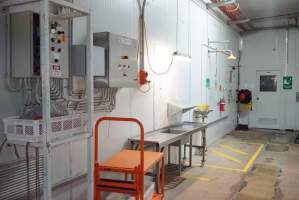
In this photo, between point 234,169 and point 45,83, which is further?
point 234,169

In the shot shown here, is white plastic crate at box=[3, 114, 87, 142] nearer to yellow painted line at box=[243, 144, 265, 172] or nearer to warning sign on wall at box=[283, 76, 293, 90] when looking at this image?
yellow painted line at box=[243, 144, 265, 172]

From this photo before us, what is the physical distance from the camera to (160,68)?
4590 millimetres

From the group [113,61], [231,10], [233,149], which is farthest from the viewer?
[231,10]

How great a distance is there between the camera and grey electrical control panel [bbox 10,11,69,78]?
6.93 feet

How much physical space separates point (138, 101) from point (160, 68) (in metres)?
0.89

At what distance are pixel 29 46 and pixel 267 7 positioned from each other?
676cm

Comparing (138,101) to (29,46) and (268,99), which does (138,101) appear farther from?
(268,99)

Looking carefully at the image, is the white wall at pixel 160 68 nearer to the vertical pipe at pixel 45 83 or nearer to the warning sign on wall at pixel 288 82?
the vertical pipe at pixel 45 83

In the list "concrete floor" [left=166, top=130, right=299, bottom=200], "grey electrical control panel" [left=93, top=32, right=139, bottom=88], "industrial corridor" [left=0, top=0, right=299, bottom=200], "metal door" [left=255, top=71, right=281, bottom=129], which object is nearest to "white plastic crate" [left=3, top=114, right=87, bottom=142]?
"industrial corridor" [left=0, top=0, right=299, bottom=200]

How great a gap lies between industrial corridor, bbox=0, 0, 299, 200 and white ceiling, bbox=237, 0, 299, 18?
6 cm

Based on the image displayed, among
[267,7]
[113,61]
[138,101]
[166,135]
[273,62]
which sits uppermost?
[267,7]

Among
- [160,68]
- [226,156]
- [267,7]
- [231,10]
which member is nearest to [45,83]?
[160,68]

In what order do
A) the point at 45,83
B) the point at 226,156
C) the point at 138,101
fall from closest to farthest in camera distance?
1. the point at 45,83
2. the point at 138,101
3. the point at 226,156

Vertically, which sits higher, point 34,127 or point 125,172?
point 34,127
